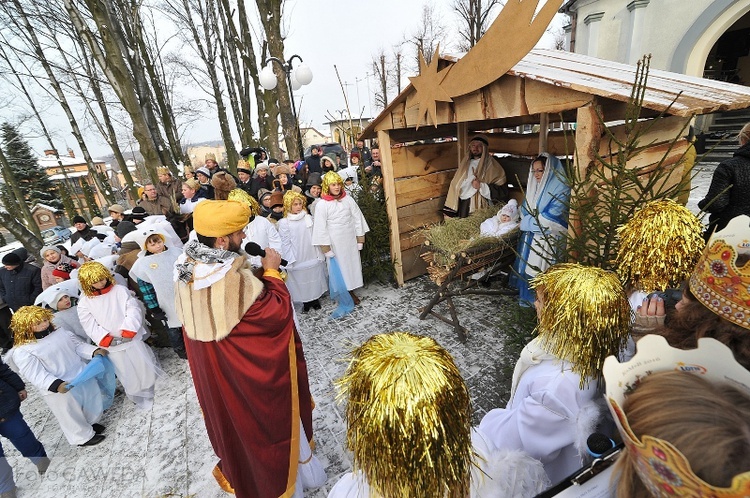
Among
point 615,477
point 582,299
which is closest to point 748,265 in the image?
point 582,299

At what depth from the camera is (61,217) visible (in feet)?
73.8

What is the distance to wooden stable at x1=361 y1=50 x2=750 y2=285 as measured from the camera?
7.84 feet

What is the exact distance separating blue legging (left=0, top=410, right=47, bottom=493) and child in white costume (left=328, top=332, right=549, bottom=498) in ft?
12.3

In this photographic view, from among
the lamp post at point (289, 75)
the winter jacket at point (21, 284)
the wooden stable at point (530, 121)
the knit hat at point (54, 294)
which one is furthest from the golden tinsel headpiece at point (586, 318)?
the lamp post at point (289, 75)

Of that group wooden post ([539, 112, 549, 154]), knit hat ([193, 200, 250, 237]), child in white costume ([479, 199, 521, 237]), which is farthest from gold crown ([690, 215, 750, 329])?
wooden post ([539, 112, 549, 154])

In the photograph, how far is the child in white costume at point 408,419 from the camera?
3.01 feet

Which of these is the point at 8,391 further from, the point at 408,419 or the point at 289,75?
the point at 289,75

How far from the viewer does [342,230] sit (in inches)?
197

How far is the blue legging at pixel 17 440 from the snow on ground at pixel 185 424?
0.22 metres

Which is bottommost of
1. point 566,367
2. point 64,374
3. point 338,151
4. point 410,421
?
point 64,374

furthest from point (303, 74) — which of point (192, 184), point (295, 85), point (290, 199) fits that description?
point (290, 199)

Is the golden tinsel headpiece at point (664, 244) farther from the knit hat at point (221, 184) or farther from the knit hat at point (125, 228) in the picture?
the knit hat at point (125, 228)

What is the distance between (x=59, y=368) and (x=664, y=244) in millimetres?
4982

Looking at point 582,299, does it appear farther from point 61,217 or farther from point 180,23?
point 61,217
